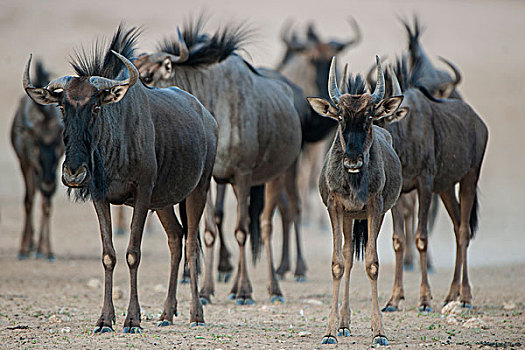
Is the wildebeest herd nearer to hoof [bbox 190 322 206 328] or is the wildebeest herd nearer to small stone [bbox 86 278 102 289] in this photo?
hoof [bbox 190 322 206 328]

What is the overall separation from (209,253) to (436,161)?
9.93 feet

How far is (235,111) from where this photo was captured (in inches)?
432

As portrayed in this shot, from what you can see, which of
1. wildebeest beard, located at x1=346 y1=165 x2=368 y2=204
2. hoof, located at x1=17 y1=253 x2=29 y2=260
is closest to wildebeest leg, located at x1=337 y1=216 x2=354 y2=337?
wildebeest beard, located at x1=346 y1=165 x2=368 y2=204

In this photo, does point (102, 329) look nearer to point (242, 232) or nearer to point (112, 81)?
point (112, 81)

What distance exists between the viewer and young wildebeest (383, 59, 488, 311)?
9.58 metres

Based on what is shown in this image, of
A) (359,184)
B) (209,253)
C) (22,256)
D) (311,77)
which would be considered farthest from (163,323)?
(311,77)

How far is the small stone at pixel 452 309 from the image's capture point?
929 centimetres

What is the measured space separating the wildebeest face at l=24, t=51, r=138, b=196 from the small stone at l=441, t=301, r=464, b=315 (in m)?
4.15

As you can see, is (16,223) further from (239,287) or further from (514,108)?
(514,108)

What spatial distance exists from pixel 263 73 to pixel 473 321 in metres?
5.82

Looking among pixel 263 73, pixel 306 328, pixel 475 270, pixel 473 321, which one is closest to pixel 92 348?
pixel 306 328

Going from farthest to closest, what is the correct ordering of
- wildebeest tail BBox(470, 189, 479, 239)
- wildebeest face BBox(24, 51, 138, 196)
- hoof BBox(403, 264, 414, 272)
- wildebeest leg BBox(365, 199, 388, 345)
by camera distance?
hoof BBox(403, 264, 414, 272), wildebeest tail BBox(470, 189, 479, 239), wildebeest leg BBox(365, 199, 388, 345), wildebeest face BBox(24, 51, 138, 196)

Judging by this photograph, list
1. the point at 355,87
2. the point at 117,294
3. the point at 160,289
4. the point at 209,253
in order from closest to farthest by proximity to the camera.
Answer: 1. the point at 355,87
2. the point at 117,294
3. the point at 209,253
4. the point at 160,289

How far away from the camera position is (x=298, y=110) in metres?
13.5
